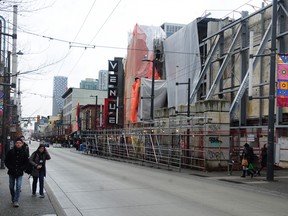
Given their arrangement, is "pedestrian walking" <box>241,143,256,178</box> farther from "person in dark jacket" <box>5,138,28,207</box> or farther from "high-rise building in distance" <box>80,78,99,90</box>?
"high-rise building in distance" <box>80,78,99,90</box>

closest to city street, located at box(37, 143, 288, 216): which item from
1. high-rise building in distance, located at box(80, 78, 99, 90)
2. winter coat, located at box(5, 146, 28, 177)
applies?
winter coat, located at box(5, 146, 28, 177)

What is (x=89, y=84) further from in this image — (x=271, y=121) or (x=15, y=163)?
(x=15, y=163)

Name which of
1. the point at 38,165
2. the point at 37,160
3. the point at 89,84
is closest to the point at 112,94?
the point at 37,160

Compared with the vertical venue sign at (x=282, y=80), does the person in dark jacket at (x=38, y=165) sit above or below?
below

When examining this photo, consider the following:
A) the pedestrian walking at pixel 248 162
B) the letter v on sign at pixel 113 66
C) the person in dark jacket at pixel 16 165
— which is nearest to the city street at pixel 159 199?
the person in dark jacket at pixel 16 165

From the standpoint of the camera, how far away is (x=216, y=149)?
888 inches

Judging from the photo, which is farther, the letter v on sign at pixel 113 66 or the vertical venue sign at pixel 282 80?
the letter v on sign at pixel 113 66

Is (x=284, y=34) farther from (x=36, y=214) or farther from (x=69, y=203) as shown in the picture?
(x=36, y=214)

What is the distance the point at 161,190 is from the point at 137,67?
34.1 m

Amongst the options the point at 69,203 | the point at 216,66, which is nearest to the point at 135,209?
the point at 69,203

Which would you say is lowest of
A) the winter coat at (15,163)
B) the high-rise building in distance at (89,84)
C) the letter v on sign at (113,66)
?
the winter coat at (15,163)

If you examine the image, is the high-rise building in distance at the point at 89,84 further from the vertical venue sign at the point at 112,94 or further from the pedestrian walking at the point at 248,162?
the pedestrian walking at the point at 248,162

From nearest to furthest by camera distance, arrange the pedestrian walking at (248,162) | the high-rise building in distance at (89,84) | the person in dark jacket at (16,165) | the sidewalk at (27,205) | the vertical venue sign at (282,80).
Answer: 1. the sidewalk at (27,205)
2. the person in dark jacket at (16,165)
3. the vertical venue sign at (282,80)
4. the pedestrian walking at (248,162)
5. the high-rise building in distance at (89,84)

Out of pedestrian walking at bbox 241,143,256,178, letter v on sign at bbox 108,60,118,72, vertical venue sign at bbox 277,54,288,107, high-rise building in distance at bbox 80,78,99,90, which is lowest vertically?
pedestrian walking at bbox 241,143,256,178
